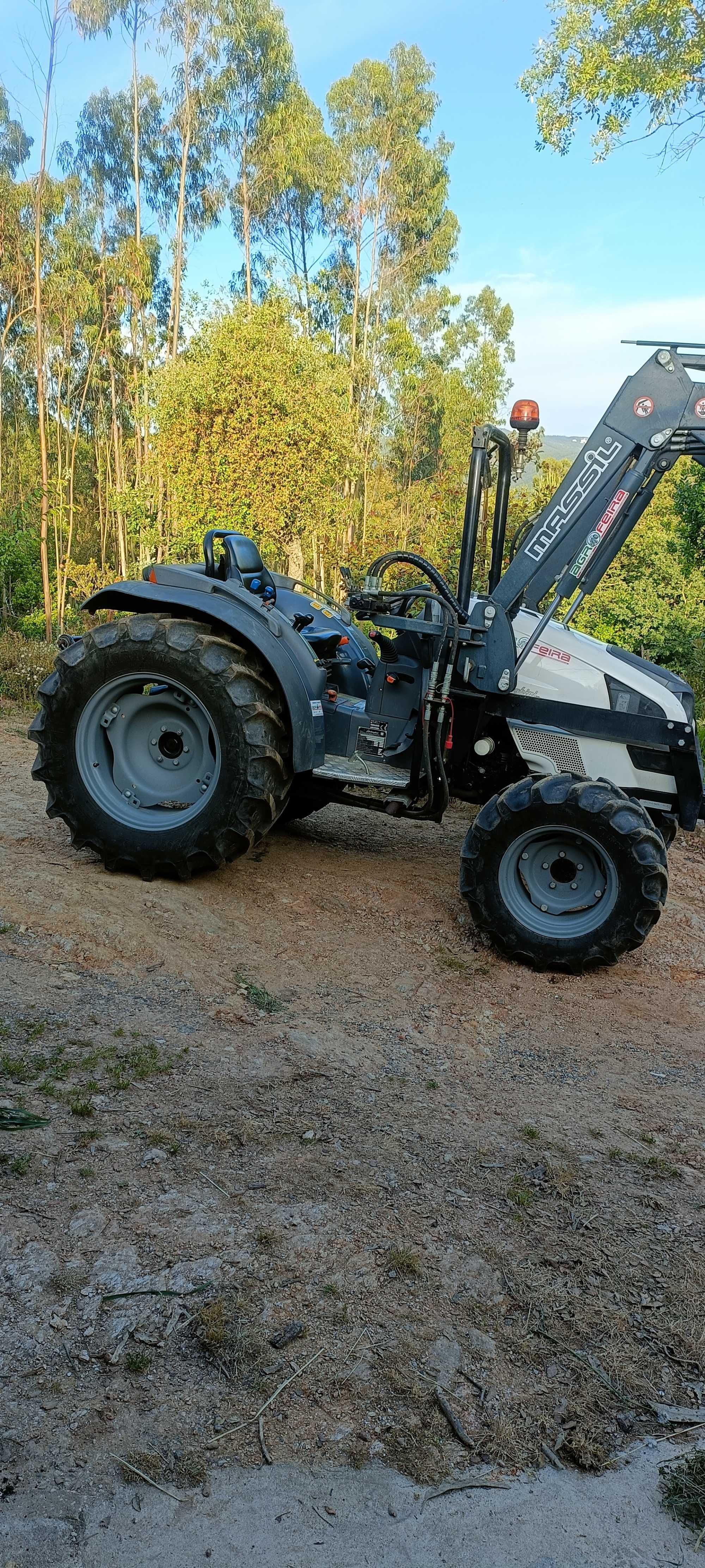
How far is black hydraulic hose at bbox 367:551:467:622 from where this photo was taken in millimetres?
5449

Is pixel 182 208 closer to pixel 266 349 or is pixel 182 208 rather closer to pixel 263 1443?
pixel 266 349

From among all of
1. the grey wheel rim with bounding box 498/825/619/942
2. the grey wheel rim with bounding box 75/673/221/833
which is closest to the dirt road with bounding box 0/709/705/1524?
the grey wheel rim with bounding box 498/825/619/942

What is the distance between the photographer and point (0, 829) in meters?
6.07

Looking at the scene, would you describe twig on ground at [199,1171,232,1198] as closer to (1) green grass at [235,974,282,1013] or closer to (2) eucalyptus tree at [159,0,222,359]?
(1) green grass at [235,974,282,1013]

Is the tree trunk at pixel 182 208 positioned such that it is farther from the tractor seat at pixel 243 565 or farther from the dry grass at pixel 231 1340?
the dry grass at pixel 231 1340

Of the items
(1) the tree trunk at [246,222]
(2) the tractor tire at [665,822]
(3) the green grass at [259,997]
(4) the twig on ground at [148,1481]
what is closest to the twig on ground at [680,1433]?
(4) the twig on ground at [148,1481]

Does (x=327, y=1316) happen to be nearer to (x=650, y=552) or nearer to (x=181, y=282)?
(x=650, y=552)

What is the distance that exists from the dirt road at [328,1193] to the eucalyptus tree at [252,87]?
991 inches

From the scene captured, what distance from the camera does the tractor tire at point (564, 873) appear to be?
491 cm

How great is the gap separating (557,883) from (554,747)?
73cm

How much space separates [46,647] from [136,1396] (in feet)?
39.5

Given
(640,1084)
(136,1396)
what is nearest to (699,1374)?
(136,1396)

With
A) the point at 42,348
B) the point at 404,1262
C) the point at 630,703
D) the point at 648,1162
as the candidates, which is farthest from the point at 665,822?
the point at 42,348

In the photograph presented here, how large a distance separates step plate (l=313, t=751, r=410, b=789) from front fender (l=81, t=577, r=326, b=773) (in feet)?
0.32
